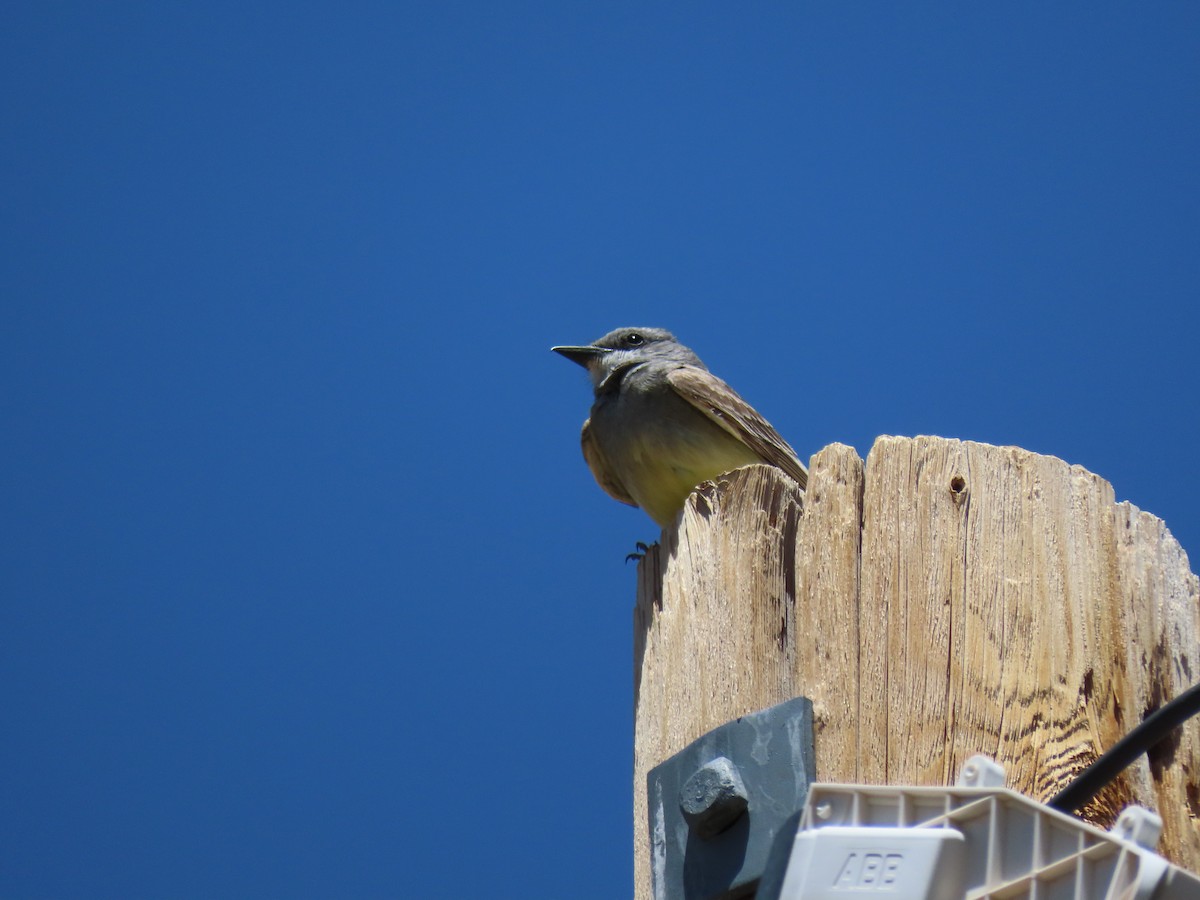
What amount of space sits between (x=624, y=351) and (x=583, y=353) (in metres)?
0.31

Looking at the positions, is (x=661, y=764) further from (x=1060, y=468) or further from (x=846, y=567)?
(x=1060, y=468)

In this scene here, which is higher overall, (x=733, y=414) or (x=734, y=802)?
(x=733, y=414)

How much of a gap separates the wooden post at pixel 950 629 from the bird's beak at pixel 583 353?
6581 millimetres

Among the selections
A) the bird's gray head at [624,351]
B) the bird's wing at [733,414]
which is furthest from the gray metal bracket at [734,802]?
the bird's gray head at [624,351]

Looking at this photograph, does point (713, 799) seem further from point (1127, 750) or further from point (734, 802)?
point (1127, 750)

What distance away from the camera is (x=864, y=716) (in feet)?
8.43

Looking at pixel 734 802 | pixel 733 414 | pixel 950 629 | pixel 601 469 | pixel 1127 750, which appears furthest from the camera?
pixel 601 469

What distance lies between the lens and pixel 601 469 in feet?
27.2

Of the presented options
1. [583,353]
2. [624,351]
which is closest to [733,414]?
[624,351]

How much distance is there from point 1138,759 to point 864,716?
1.67 feet

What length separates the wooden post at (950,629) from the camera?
2.53 meters

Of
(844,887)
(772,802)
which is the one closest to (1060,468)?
(772,802)

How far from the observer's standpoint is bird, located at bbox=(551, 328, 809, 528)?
300 inches

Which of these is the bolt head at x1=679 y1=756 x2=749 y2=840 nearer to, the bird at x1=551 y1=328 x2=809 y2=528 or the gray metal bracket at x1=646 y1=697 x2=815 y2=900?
the gray metal bracket at x1=646 y1=697 x2=815 y2=900
